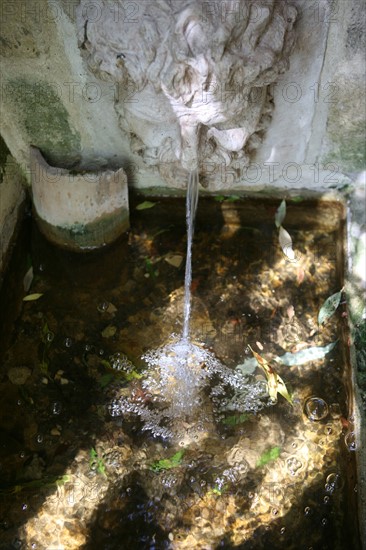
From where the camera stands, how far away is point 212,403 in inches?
76.5

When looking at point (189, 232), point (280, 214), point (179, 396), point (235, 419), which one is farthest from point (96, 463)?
point (280, 214)

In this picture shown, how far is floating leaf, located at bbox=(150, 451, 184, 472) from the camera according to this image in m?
1.82

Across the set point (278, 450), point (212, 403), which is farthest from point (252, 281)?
point (278, 450)

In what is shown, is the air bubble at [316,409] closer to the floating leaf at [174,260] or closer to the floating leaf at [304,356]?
the floating leaf at [304,356]

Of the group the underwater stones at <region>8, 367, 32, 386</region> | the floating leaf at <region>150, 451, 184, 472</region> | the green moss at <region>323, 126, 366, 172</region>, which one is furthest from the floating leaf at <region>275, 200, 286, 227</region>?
the underwater stones at <region>8, 367, 32, 386</region>

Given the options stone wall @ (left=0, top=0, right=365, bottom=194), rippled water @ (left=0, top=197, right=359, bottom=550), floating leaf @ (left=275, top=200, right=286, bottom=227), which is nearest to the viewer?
stone wall @ (left=0, top=0, right=365, bottom=194)

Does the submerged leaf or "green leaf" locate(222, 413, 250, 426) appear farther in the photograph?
the submerged leaf

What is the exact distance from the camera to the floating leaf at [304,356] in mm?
2010

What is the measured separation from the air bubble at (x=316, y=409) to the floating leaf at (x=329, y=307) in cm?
31

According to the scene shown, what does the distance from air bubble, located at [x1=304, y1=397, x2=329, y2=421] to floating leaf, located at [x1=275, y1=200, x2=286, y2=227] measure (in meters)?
0.76

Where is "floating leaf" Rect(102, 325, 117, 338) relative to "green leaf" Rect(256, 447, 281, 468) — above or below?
above

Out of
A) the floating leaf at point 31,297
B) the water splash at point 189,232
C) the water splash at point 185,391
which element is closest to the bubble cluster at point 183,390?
the water splash at point 185,391

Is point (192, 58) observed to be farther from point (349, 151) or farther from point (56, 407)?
point (56, 407)

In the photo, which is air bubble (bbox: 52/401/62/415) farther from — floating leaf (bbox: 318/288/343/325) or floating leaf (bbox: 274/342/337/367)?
floating leaf (bbox: 318/288/343/325)
